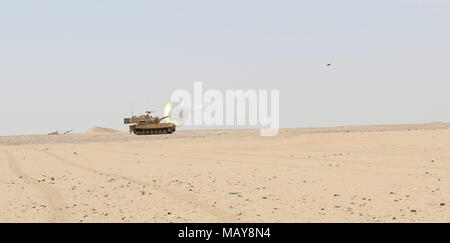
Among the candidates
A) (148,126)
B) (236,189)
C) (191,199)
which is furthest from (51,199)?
(148,126)

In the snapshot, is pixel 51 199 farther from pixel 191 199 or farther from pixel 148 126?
pixel 148 126

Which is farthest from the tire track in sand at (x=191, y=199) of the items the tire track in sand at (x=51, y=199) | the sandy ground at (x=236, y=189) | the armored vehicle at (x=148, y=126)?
the armored vehicle at (x=148, y=126)

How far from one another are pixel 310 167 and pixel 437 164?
419cm

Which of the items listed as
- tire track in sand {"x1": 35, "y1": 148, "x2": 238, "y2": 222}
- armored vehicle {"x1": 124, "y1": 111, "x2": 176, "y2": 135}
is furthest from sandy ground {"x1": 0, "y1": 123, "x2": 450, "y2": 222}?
armored vehicle {"x1": 124, "y1": 111, "x2": 176, "y2": 135}

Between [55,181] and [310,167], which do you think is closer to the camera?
[55,181]

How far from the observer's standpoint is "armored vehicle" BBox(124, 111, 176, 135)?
176ft

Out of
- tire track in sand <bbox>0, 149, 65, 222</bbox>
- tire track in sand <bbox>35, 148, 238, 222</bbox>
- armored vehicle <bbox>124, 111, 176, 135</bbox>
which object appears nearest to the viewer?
tire track in sand <bbox>35, 148, 238, 222</bbox>

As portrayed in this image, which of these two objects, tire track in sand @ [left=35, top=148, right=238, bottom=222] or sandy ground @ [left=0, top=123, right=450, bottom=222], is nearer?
tire track in sand @ [left=35, top=148, right=238, bottom=222]

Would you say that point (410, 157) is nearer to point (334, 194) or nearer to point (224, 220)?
point (334, 194)

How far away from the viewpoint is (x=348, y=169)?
14.1 m

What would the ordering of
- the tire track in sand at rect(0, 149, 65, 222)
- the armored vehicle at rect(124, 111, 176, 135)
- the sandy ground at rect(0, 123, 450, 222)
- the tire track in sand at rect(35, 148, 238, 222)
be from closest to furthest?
1. the tire track in sand at rect(35, 148, 238, 222)
2. the sandy ground at rect(0, 123, 450, 222)
3. the tire track in sand at rect(0, 149, 65, 222)
4. the armored vehicle at rect(124, 111, 176, 135)

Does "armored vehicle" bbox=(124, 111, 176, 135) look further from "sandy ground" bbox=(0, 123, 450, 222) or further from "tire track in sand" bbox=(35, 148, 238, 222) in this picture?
"tire track in sand" bbox=(35, 148, 238, 222)
